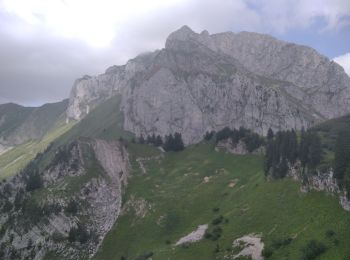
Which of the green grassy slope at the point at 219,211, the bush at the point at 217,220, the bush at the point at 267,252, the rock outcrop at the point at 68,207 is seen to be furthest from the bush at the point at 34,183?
the bush at the point at 267,252

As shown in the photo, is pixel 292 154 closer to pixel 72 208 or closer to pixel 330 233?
pixel 330 233

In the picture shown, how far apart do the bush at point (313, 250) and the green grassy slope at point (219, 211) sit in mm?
1134

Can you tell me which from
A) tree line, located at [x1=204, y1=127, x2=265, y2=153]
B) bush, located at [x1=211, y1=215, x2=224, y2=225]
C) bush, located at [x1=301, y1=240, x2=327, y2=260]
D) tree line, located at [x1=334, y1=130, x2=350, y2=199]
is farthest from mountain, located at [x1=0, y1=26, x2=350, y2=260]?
tree line, located at [x1=204, y1=127, x2=265, y2=153]

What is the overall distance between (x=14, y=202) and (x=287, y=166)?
94.5 metres

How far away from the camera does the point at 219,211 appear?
124 metres

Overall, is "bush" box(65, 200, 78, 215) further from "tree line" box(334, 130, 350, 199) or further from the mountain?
"tree line" box(334, 130, 350, 199)

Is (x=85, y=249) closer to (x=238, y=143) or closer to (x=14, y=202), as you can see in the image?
(x=14, y=202)

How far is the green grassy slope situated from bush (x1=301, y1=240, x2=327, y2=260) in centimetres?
113

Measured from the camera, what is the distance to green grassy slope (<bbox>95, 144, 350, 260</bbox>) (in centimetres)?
8388

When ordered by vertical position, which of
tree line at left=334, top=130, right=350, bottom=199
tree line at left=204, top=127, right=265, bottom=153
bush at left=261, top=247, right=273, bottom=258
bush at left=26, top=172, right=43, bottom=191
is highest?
tree line at left=204, top=127, right=265, bottom=153

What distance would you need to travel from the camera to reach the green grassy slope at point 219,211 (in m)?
83.9

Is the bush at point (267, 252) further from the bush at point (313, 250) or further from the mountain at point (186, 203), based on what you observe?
the bush at point (313, 250)

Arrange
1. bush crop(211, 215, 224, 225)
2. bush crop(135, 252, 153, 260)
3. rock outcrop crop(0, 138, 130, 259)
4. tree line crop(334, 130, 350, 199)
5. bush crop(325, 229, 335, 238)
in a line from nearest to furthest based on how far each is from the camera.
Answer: bush crop(325, 229, 335, 238), tree line crop(334, 130, 350, 199), bush crop(135, 252, 153, 260), bush crop(211, 215, 224, 225), rock outcrop crop(0, 138, 130, 259)

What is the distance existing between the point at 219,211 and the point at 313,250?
53.9m
